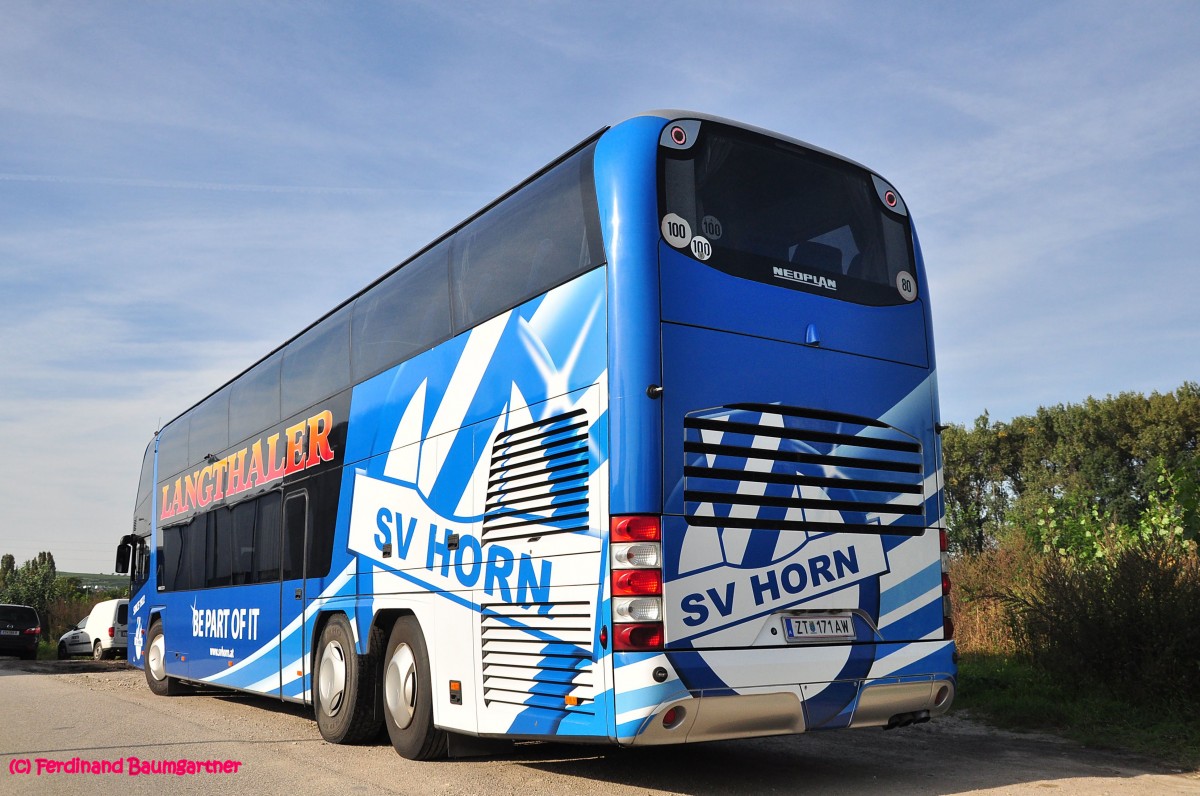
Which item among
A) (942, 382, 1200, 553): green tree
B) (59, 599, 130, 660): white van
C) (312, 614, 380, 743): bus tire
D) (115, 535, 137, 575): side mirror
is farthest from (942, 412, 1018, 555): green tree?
(312, 614, 380, 743): bus tire

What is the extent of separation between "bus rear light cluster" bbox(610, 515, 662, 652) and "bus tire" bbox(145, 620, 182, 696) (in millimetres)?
12169

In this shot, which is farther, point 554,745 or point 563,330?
point 554,745

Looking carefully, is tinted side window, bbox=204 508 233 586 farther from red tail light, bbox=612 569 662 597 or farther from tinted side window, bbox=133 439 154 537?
red tail light, bbox=612 569 662 597

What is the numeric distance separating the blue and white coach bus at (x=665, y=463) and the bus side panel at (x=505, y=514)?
0.07ft

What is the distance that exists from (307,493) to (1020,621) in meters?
7.62

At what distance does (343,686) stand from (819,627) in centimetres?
481

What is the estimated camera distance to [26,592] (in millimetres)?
42312

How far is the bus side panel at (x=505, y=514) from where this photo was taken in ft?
21.7

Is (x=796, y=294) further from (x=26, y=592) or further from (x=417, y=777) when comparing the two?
(x=26, y=592)

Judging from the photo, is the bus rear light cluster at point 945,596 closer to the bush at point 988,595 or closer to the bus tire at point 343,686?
the bush at point 988,595

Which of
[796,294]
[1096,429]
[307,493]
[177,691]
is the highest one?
[1096,429]

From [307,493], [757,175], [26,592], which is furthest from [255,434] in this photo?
[26,592]

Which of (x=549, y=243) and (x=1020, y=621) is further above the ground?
(x=549, y=243)

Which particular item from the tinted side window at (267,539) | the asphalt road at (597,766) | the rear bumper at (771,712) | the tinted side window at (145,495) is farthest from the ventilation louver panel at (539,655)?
the tinted side window at (145,495)
